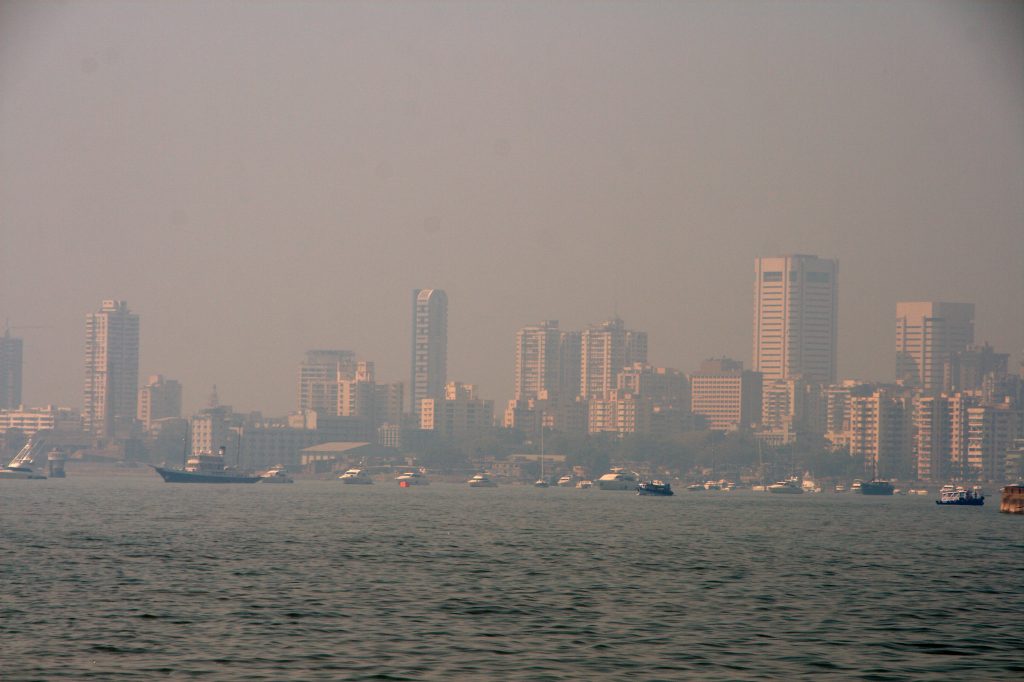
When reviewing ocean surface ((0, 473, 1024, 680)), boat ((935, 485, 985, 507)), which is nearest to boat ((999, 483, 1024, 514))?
boat ((935, 485, 985, 507))

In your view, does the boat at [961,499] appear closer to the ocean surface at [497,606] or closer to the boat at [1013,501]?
the boat at [1013,501]

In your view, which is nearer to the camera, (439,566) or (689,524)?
(439,566)

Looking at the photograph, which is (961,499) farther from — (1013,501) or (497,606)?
(497,606)

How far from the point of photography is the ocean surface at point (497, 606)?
35.1 m

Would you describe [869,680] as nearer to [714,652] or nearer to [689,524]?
[714,652]

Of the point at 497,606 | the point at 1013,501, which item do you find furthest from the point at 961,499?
the point at 497,606

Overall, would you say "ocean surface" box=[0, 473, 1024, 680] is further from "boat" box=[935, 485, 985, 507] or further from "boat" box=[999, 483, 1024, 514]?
"boat" box=[935, 485, 985, 507]

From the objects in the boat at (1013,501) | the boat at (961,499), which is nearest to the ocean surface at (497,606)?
the boat at (1013,501)

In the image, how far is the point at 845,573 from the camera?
6378cm

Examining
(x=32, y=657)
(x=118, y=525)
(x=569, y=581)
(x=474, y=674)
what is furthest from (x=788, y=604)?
(x=118, y=525)

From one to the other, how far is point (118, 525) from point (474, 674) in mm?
68480

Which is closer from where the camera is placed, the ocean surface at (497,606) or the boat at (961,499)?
the ocean surface at (497,606)

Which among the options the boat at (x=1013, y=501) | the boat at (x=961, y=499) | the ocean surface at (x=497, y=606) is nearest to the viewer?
the ocean surface at (x=497, y=606)

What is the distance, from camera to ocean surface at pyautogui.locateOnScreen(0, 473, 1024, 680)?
1383 inches
